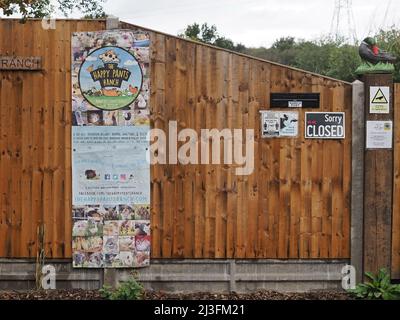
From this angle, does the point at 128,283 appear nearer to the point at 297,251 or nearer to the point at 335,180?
the point at 297,251

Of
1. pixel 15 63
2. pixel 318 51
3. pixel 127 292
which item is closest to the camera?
pixel 127 292

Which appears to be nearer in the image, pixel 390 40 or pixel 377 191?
pixel 377 191

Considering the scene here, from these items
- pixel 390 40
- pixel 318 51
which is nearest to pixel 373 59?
pixel 390 40

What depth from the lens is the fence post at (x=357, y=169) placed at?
6.83 metres

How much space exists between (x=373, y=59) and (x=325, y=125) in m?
0.97

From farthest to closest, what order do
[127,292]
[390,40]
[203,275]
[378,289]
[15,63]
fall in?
[390,40]
[203,275]
[15,63]
[378,289]
[127,292]

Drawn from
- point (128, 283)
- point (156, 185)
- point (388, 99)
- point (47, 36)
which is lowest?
point (128, 283)

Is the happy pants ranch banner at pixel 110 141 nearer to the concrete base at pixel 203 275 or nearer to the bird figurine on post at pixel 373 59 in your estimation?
the concrete base at pixel 203 275

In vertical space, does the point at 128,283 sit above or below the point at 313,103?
below

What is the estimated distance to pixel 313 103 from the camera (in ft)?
22.4

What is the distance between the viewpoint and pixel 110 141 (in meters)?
6.83

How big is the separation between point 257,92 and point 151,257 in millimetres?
2325

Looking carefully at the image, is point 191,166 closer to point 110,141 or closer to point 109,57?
point 110,141

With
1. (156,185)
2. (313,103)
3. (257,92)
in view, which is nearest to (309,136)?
(313,103)
